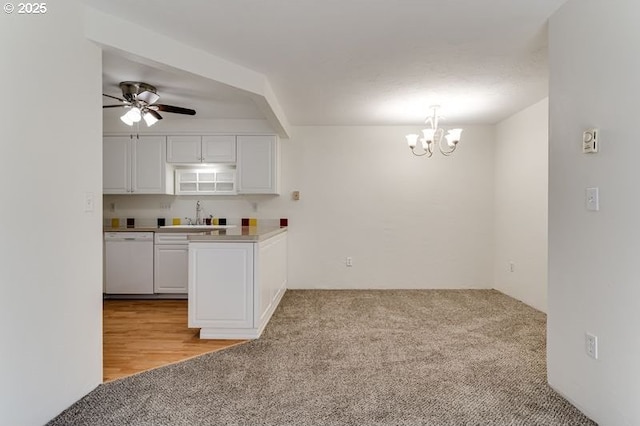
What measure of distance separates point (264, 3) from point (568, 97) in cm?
183

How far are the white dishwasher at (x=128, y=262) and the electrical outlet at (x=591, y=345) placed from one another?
433 centimetres

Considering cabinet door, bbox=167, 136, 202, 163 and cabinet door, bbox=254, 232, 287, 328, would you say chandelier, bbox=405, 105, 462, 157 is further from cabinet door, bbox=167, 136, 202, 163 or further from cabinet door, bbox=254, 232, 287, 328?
cabinet door, bbox=167, 136, 202, 163

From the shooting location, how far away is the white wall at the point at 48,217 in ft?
5.14

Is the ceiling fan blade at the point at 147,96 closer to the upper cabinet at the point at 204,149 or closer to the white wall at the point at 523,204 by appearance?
the upper cabinet at the point at 204,149

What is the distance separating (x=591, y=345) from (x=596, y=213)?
2.26 ft

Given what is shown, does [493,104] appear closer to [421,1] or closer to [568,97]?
[568,97]

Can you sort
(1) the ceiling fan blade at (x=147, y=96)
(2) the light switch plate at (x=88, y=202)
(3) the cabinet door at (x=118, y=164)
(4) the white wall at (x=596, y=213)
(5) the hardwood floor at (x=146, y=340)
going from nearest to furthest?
(4) the white wall at (x=596, y=213) < (2) the light switch plate at (x=88, y=202) < (5) the hardwood floor at (x=146, y=340) < (1) the ceiling fan blade at (x=147, y=96) < (3) the cabinet door at (x=118, y=164)

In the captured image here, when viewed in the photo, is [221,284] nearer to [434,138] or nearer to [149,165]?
[149,165]

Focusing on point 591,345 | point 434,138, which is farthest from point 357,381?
point 434,138

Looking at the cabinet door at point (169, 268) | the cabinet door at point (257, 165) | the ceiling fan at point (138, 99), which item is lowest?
the cabinet door at point (169, 268)

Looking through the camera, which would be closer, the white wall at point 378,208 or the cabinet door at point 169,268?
the cabinet door at point 169,268

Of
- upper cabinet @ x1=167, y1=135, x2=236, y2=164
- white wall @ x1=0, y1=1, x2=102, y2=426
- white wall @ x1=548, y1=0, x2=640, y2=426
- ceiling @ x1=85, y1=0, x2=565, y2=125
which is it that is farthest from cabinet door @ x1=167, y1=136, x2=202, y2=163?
white wall @ x1=548, y1=0, x2=640, y2=426

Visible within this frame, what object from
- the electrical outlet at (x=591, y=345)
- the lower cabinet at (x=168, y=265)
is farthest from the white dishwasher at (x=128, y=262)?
the electrical outlet at (x=591, y=345)

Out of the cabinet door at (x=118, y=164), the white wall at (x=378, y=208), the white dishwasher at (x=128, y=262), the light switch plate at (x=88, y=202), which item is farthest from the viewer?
the white wall at (x=378, y=208)
